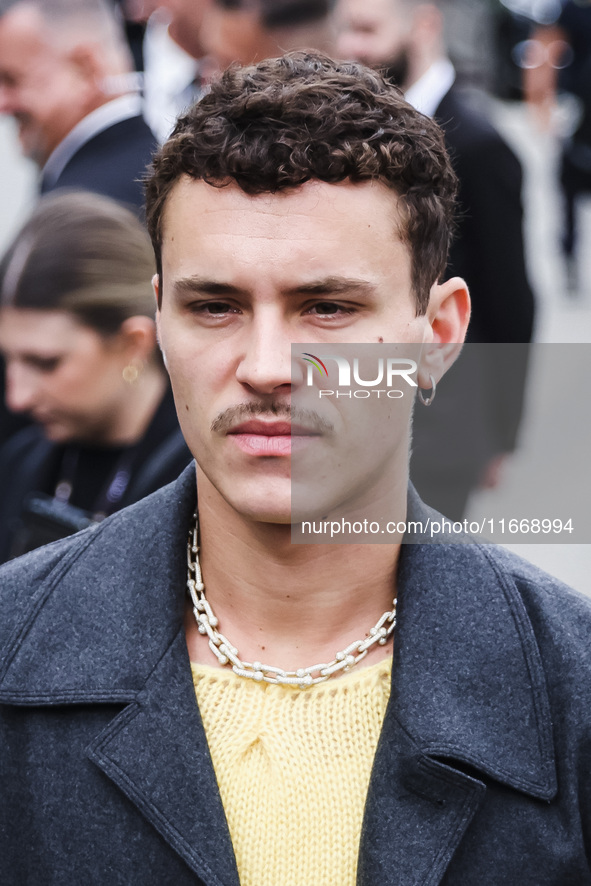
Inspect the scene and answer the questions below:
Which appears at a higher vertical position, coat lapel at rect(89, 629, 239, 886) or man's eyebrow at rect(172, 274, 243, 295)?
man's eyebrow at rect(172, 274, 243, 295)

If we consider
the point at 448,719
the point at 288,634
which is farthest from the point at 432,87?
the point at 448,719

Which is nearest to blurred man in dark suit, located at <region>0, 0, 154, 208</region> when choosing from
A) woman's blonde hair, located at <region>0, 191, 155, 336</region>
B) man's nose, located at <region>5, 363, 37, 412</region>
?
woman's blonde hair, located at <region>0, 191, 155, 336</region>

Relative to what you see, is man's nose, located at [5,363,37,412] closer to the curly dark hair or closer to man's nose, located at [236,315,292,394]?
the curly dark hair

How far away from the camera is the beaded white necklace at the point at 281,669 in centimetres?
201

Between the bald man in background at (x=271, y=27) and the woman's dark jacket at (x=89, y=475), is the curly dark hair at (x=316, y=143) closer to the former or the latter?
the woman's dark jacket at (x=89, y=475)

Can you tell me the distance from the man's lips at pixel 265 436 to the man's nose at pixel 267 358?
2.2 inches

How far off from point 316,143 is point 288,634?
0.84m

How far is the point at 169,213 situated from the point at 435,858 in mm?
1135

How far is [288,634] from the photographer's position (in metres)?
2.04

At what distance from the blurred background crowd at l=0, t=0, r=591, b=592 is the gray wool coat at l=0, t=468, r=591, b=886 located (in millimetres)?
1059

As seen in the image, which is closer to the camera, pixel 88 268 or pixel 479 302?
pixel 88 268

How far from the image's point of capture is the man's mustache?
180 centimetres

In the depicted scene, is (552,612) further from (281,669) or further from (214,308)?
(214,308)

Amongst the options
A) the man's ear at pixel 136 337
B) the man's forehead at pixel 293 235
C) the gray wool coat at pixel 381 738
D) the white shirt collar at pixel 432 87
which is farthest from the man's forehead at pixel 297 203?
the white shirt collar at pixel 432 87
